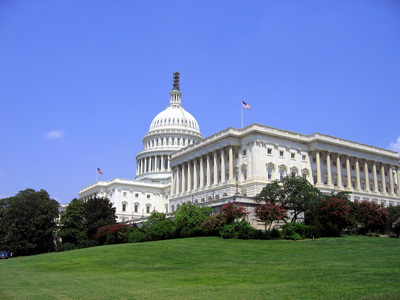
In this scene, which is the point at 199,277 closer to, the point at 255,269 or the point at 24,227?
the point at 255,269

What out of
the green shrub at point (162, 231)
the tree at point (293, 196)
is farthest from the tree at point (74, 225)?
the tree at point (293, 196)

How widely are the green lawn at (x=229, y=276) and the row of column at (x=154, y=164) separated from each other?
106m

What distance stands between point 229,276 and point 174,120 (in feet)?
446

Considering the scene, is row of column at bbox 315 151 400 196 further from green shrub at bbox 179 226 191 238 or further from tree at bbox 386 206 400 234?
green shrub at bbox 179 226 191 238

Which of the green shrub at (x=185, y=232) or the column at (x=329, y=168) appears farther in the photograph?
the column at (x=329, y=168)

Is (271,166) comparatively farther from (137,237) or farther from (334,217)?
(137,237)

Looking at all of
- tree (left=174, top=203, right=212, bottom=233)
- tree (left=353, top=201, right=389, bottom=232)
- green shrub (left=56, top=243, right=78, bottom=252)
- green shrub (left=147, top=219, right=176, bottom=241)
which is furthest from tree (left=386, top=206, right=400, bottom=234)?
green shrub (left=56, top=243, right=78, bottom=252)

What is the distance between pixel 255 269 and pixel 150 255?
50.0 ft

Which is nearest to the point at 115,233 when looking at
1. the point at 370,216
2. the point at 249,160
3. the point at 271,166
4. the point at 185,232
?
the point at 185,232

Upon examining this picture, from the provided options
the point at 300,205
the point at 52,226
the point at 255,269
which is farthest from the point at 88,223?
the point at 255,269

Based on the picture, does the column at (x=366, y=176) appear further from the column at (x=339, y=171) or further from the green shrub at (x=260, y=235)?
the green shrub at (x=260, y=235)

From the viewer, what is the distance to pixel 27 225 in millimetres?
78812

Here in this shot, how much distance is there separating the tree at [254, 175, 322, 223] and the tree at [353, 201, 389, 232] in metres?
6.34

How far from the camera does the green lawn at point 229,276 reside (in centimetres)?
1934
